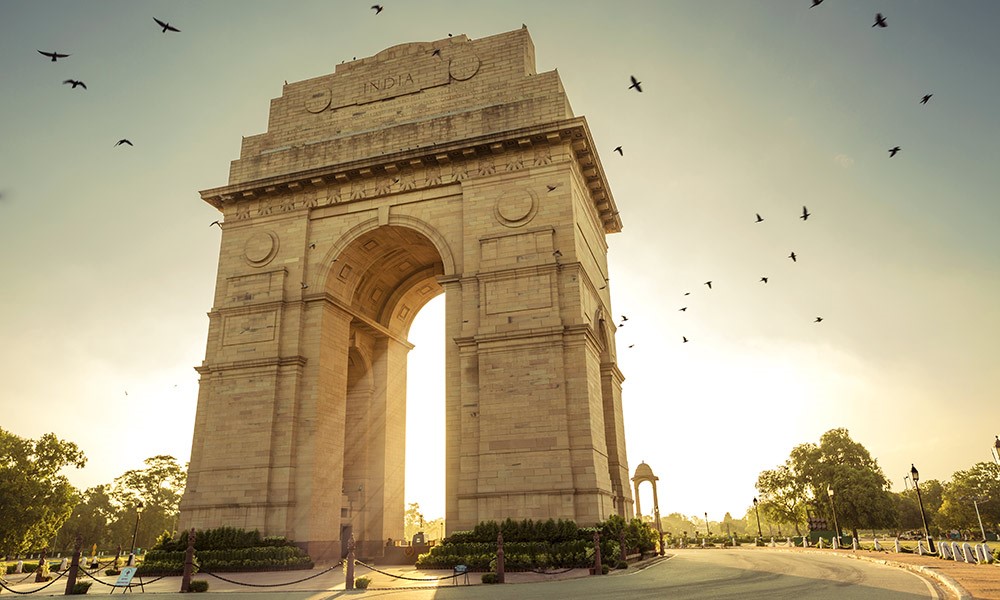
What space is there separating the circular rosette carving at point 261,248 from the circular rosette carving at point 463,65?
35.2 ft

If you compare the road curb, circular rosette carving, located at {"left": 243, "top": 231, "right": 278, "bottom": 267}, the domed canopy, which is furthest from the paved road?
the domed canopy

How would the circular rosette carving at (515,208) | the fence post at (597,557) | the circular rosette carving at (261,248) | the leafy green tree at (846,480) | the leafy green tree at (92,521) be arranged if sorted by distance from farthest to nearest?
the leafy green tree at (92,521) → the leafy green tree at (846,480) → the circular rosette carving at (261,248) → the circular rosette carving at (515,208) → the fence post at (597,557)

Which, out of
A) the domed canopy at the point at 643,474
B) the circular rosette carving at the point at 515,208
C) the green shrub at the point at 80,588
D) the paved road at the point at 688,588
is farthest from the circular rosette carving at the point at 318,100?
the domed canopy at the point at 643,474

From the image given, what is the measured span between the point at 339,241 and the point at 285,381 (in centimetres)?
625

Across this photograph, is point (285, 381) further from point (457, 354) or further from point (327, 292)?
point (457, 354)

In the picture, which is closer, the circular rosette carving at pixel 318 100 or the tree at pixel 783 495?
the circular rosette carving at pixel 318 100

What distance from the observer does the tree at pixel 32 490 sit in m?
39.5

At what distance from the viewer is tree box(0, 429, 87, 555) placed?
130ft

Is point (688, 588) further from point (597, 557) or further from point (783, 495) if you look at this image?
point (783, 495)

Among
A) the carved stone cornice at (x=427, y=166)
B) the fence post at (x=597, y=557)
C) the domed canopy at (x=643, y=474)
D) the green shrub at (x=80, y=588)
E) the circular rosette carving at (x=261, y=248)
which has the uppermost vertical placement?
the carved stone cornice at (x=427, y=166)

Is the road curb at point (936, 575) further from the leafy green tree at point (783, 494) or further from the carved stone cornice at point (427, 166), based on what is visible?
the leafy green tree at point (783, 494)

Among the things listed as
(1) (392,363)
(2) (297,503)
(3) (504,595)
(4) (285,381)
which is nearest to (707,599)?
(3) (504,595)

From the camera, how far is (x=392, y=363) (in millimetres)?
32750

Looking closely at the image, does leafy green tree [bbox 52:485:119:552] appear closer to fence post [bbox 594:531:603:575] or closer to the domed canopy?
the domed canopy
